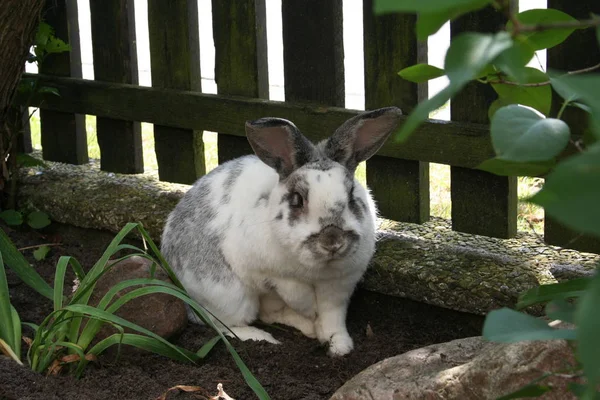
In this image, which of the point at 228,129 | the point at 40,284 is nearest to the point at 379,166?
the point at 228,129

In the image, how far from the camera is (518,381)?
2299 mm

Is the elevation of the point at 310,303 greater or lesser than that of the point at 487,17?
lesser

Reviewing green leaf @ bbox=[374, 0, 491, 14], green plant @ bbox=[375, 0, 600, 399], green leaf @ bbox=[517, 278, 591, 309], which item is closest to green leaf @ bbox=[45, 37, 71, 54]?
green plant @ bbox=[375, 0, 600, 399]

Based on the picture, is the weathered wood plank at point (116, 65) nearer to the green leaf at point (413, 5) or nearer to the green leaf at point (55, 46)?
the green leaf at point (55, 46)

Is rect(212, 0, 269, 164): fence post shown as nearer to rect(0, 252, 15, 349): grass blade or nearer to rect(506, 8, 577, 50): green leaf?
rect(0, 252, 15, 349): grass blade

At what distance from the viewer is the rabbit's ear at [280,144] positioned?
339cm

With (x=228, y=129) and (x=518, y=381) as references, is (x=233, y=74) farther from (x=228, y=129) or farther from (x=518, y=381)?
(x=518, y=381)

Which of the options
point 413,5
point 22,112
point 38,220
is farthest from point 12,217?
point 413,5

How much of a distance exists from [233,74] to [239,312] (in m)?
1.23

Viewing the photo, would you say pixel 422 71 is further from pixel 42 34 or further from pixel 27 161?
pixel 27 161

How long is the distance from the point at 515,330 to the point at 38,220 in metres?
4.12

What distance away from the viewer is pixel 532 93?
1.42 metres

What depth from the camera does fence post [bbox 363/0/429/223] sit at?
3812mm

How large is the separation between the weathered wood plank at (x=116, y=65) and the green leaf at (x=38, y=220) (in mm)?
462
